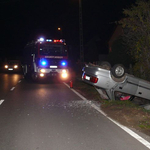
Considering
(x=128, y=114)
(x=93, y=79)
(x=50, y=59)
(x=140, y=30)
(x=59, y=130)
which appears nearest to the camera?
(x=59, y=130)

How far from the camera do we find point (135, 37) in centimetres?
1268

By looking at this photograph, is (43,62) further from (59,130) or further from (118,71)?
(59,130)

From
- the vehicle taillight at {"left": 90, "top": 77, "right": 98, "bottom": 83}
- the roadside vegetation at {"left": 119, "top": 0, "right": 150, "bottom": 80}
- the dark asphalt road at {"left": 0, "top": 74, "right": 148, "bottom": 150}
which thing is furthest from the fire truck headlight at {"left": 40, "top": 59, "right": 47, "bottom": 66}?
the vehicle taillight at {"left": 90, "top": 77, "right": 98, "bottom": 83}

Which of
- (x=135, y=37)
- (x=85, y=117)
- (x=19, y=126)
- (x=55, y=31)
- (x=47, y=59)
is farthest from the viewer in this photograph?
(x=55, y=31)

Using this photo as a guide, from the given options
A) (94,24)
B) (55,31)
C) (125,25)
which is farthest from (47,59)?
(55,31)

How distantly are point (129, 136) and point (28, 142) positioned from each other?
227cm

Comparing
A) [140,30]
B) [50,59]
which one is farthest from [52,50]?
[140,30]

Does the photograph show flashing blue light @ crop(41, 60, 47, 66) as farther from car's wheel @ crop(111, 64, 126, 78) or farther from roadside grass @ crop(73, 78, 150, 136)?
car's wheel @ crop(111, 64, 126, 78)

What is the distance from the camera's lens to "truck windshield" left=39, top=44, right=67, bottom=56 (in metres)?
19.5

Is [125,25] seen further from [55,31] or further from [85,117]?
[55,31]

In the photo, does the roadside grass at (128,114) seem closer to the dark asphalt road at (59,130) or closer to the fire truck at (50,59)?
the dark asphalt road at (59,130)

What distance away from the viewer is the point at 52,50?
19.8m

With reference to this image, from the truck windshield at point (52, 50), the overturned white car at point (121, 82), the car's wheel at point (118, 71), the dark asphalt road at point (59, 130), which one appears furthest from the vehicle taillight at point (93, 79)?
the truck windshield at point (52, 50)

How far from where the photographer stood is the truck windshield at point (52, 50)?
19.5 m
